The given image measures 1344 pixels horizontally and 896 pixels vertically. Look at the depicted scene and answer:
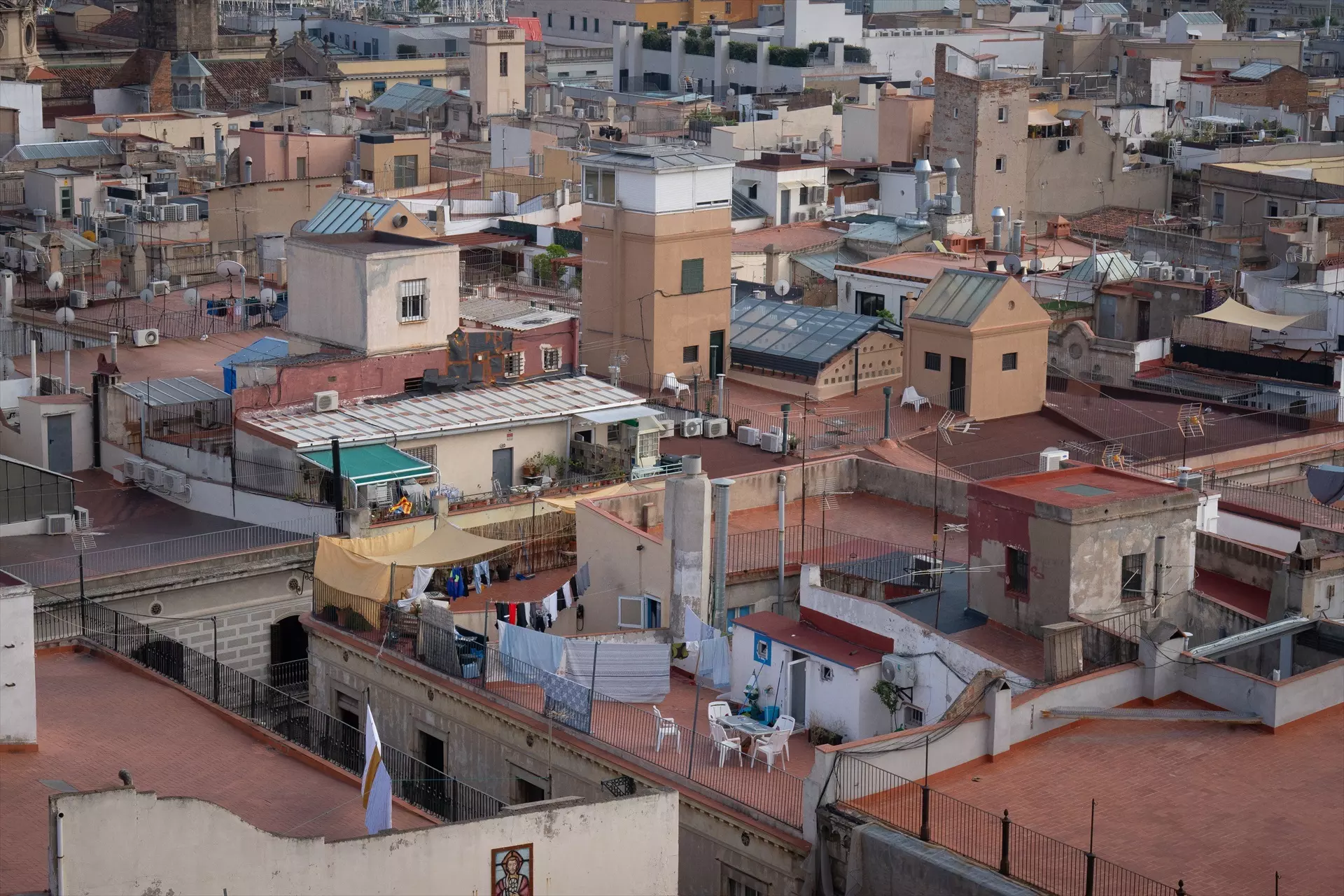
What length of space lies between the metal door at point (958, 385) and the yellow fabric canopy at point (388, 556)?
13.5 meters

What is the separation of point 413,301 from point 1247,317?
71.8 feet

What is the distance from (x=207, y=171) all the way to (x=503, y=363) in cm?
4200

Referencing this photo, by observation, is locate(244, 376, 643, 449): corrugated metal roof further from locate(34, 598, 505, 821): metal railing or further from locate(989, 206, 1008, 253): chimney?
locate(989, 206, 1008, 253): chimney

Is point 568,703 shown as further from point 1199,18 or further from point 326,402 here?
point 1199,18

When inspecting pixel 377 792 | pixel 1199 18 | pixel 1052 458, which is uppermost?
pixel 1199 18

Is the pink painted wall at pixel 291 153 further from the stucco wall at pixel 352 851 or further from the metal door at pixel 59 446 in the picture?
the stucco wall at pixel 352 851

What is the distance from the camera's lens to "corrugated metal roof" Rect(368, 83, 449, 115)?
10919 cm

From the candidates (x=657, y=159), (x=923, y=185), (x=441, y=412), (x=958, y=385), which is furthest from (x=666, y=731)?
(x=923, y=185)

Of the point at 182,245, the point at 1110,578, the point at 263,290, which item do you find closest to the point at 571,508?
the point at 1110,578

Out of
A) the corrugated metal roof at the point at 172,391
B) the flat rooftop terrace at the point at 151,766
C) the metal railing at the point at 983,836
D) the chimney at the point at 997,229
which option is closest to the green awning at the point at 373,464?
the corrugated metal roof at the point at 172,391

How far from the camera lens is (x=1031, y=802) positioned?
31.1 m

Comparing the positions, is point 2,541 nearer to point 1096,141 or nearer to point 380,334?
point 380,334

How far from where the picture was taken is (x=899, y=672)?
35000mm

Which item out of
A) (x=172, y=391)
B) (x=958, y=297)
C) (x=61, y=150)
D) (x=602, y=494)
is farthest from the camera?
(x=61, y=150)
